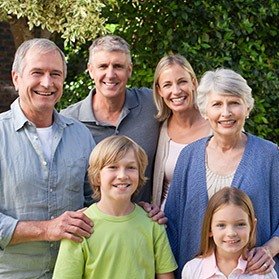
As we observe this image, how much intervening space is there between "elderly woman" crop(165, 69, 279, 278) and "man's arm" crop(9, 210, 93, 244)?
61 centimetres

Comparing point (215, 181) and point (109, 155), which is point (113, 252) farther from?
point (215, 181)

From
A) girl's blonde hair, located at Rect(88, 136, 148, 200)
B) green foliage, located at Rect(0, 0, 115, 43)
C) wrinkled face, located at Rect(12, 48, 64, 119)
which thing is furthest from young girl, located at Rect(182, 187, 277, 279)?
green foliage, located at Rect(0, 0, 115, 43)

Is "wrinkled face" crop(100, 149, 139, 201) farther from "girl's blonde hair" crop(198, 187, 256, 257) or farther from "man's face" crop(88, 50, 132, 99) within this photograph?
"man's face" crop(88, 50, 132, 99)

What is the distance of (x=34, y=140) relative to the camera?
11.1 ft

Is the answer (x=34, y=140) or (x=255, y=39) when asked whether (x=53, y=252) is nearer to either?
(x=34, y=140)

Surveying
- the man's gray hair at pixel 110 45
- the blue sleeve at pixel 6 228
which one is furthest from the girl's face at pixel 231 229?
the man's gray hair at pixel 110 45

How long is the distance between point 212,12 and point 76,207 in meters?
3.93

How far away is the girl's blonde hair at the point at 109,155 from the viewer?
3340mm

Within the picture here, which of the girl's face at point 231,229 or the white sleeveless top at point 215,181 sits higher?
the white sleeveless top at point 215,181

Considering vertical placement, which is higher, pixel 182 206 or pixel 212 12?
pixel 212 12

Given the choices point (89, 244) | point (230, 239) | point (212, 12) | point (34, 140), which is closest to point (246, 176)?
point (230, 239)

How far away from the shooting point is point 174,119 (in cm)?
432

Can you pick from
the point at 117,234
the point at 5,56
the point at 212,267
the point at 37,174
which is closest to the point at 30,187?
the point at 37,174

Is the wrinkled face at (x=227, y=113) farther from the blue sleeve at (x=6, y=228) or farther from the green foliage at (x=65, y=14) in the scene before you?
the green foliage at (x=65, y=14)
